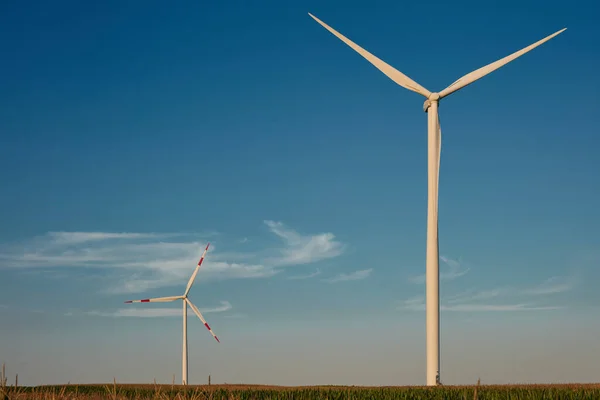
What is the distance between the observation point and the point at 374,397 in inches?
1204

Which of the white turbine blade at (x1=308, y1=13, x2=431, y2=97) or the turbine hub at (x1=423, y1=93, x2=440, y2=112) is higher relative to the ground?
the white turbine blade at (x1=308, y1=13, x2=431, y2=97)

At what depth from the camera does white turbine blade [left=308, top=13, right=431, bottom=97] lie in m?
47.6

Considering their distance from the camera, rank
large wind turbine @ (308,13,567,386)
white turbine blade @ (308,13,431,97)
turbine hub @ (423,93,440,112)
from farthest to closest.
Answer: white turbine blade @ (308,13,431,97) < turbine hub @ (423,93,440,112) < large wind turbine @ (308,13,567,386)

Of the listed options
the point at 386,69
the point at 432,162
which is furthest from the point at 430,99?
the point at 432,162

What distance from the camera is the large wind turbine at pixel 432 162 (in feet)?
136

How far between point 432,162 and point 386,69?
25.8 ft

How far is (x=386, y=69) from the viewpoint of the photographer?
160 feet

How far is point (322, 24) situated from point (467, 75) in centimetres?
1047

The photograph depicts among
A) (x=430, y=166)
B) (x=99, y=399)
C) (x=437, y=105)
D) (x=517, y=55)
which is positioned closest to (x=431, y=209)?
(x=430, y=166)

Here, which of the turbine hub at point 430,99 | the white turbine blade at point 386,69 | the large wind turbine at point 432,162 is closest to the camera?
the large wind turbine at point 432,162

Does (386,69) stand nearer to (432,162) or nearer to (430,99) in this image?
(430,99)

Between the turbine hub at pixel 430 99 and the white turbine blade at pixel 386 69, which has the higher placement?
the white turbine blade at pixel 386 69

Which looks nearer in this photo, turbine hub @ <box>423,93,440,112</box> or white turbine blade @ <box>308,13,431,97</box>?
turbine hub @ <box>423,93,440,112</box>

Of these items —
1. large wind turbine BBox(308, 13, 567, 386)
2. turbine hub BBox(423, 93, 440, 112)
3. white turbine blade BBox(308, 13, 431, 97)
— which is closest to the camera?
large wind turbine BBox(308, 13, 567, 386)
